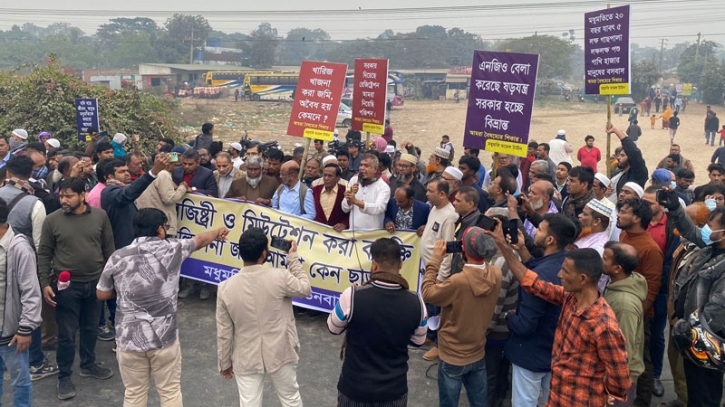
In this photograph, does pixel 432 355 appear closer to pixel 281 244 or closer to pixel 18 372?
pixel 281 244

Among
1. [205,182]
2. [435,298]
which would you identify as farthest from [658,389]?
[205,182]

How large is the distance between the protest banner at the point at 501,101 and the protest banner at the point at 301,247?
6.00 feet

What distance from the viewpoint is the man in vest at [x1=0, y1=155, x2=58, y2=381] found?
576 centimetres

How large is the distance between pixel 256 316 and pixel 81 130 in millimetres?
8529

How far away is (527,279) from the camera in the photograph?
4172 mm

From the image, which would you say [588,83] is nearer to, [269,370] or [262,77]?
[269,370]

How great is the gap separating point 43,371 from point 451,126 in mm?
35004

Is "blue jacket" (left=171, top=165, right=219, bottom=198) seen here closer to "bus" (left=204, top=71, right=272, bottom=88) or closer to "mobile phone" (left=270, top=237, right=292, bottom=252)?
"mobile phone" (left=270, top=237, right=292, bottom=252)

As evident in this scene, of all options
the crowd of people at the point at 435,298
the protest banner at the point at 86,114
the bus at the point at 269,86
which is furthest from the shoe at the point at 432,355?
the bus at the point at 269,86

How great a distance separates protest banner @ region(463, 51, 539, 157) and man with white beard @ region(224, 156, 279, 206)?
2654mm

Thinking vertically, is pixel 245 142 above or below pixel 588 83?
below

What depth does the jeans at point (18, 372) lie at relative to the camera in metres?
4.80

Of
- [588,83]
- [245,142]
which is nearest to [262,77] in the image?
[245,142]

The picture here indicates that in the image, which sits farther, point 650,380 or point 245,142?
point 245,142
